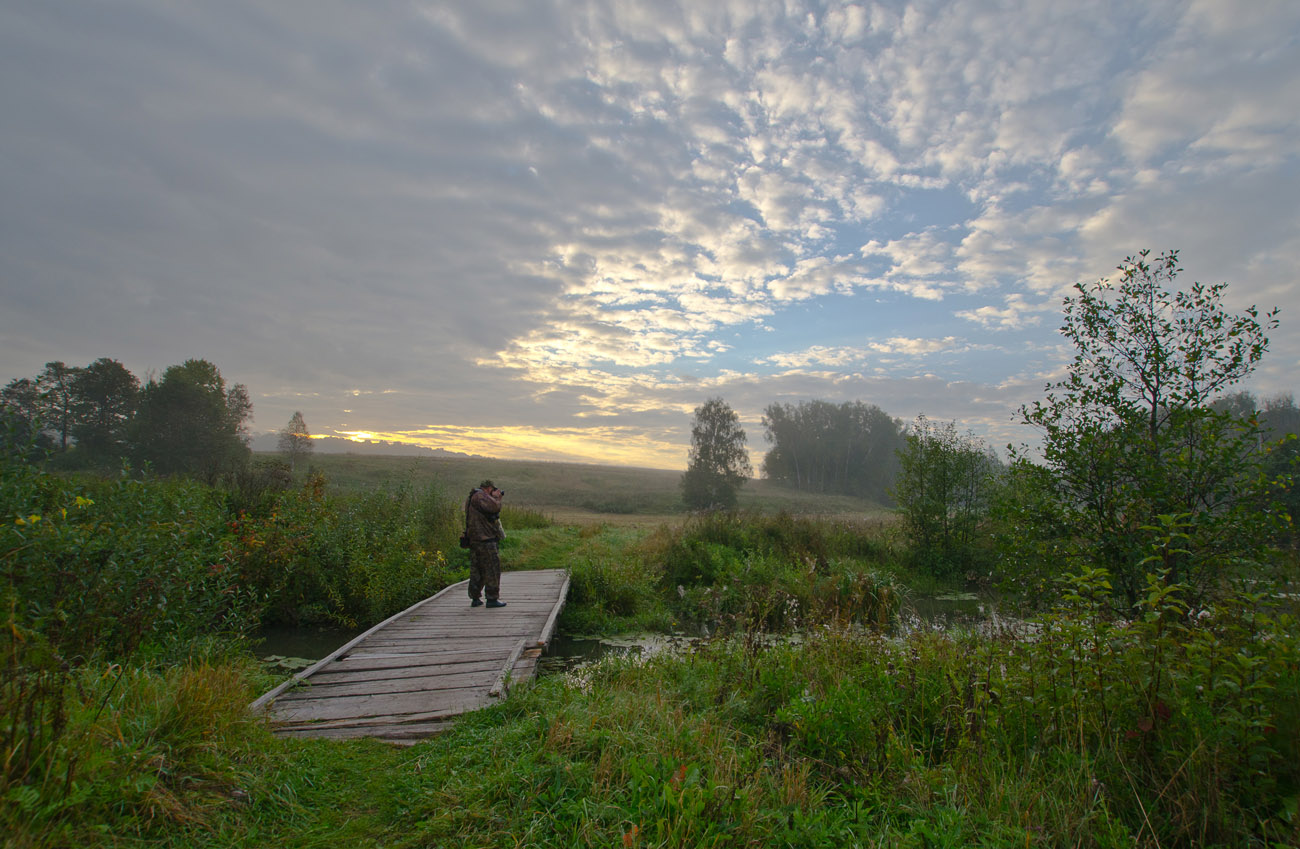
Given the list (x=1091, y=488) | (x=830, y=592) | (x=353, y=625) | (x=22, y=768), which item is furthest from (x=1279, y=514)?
(x=353, y=625)

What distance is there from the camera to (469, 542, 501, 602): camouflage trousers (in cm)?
886

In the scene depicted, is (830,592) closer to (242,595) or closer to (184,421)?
(242,595)

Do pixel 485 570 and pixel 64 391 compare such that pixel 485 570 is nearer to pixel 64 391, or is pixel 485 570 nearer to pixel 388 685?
pixel 388 685

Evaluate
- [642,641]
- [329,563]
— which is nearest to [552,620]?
[642,641]

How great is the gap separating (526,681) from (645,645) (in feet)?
12.8

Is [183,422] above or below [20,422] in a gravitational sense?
above

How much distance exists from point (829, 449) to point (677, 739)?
65888mm

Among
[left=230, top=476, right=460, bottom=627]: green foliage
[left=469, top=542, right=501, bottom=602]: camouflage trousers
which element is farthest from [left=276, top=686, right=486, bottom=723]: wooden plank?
[left=230, top=476, right=460, bottom=627]: green foliage

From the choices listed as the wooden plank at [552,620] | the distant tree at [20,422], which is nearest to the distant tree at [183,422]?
the wooden plank at [552,620]

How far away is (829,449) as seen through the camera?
66062mm

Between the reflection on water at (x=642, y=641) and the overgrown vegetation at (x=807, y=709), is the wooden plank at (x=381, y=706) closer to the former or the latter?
the overgrown vegetation at (x=807, y=709)

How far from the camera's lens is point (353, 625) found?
9234 mm

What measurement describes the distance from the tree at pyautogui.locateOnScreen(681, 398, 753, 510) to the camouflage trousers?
34879 millimetres

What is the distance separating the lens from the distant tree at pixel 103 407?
111 ft
